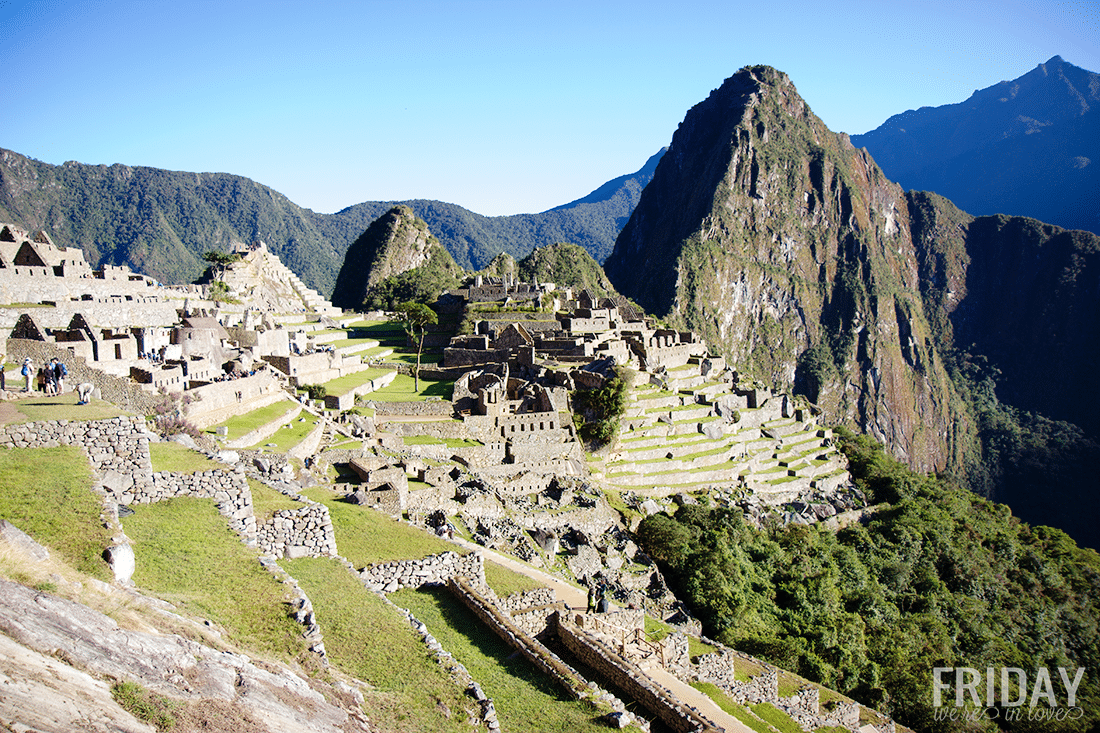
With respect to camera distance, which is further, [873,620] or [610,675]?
[873,620]

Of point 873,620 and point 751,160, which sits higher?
point 751,160

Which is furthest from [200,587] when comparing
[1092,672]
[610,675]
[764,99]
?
[764,99]

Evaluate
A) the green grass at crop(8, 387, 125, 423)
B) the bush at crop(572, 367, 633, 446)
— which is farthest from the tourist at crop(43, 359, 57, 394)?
the bush at crop(572, 367, 633, 446)

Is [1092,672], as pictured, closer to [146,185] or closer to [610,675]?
[610,675]

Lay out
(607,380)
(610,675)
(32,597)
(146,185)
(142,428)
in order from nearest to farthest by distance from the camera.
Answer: (32,597) < (142,428) < (610,675) < (607,380) < (146,185)

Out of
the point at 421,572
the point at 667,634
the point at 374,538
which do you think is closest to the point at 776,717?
the point at 667,634

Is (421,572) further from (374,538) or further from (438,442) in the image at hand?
(438,442)
